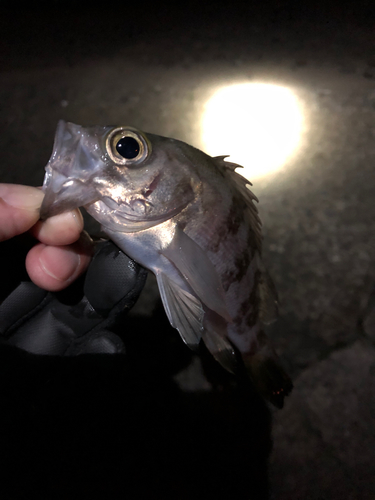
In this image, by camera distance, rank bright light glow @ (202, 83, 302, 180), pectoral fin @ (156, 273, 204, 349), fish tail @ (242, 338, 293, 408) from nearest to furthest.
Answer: pectoral fin @ (156, 273, 204, 349)
fish tail @ (242, 338, 293, 408)
bright light glow @ (202, 83, 302, 180)

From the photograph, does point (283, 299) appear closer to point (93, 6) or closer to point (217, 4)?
point (217, 4)

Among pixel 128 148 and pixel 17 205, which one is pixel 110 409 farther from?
pixel 128 148

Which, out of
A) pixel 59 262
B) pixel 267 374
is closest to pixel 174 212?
pixel 59 262

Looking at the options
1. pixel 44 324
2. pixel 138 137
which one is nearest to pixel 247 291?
pixel 138 137

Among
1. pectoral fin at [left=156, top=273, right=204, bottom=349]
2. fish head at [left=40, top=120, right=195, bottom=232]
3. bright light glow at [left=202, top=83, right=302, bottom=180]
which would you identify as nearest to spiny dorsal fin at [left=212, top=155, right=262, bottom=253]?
fish head at [left=40, top=120, right=195, bottom=232]

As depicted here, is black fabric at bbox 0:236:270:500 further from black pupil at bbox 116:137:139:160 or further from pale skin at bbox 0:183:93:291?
black pupil at bbox 116:137:139:160

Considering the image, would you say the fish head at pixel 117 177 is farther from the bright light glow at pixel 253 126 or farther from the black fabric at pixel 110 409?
the bright light glow at pixel 253 126

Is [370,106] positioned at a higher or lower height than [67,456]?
higher
